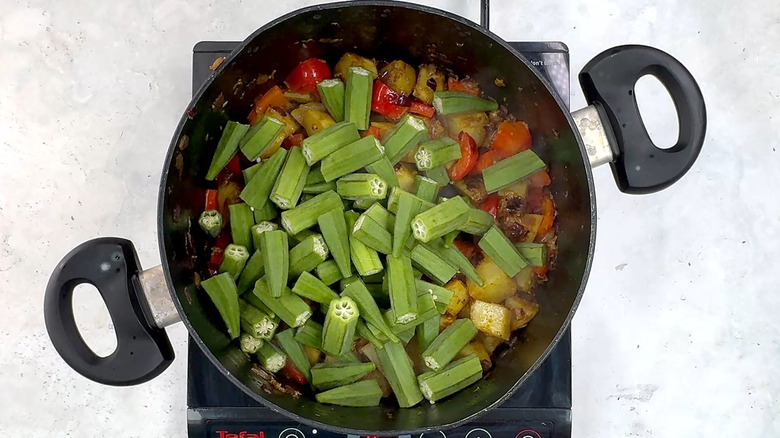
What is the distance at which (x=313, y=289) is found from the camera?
1.55 meters

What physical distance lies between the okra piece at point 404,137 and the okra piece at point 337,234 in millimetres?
189

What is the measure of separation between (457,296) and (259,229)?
475 millimetres

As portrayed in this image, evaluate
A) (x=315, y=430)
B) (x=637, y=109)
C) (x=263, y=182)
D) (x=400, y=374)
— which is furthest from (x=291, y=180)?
(x=637, y=109)

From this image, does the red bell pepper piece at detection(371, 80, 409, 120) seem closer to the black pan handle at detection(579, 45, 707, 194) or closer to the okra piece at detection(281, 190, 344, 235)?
the okra piece at detection(281, 190, 344, 235)

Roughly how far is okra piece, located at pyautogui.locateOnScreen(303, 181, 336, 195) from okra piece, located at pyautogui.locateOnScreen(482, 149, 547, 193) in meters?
0.35

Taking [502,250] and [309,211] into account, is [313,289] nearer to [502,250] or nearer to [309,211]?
[309,211]

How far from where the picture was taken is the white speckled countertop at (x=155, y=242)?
76.1 inches

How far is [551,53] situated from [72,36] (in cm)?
132

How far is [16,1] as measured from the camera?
197cm

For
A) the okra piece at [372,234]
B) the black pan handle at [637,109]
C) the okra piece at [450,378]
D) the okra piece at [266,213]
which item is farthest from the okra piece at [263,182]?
the black pan handle at [637,109]

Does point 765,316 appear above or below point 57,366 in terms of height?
below

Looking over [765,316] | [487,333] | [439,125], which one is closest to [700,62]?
[765,316]

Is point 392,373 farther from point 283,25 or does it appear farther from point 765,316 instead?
point 765,316

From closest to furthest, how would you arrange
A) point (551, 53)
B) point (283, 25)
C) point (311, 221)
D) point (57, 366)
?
point (283, 25) < point (311, 221) < point (551, 53) < point (57, 366)
